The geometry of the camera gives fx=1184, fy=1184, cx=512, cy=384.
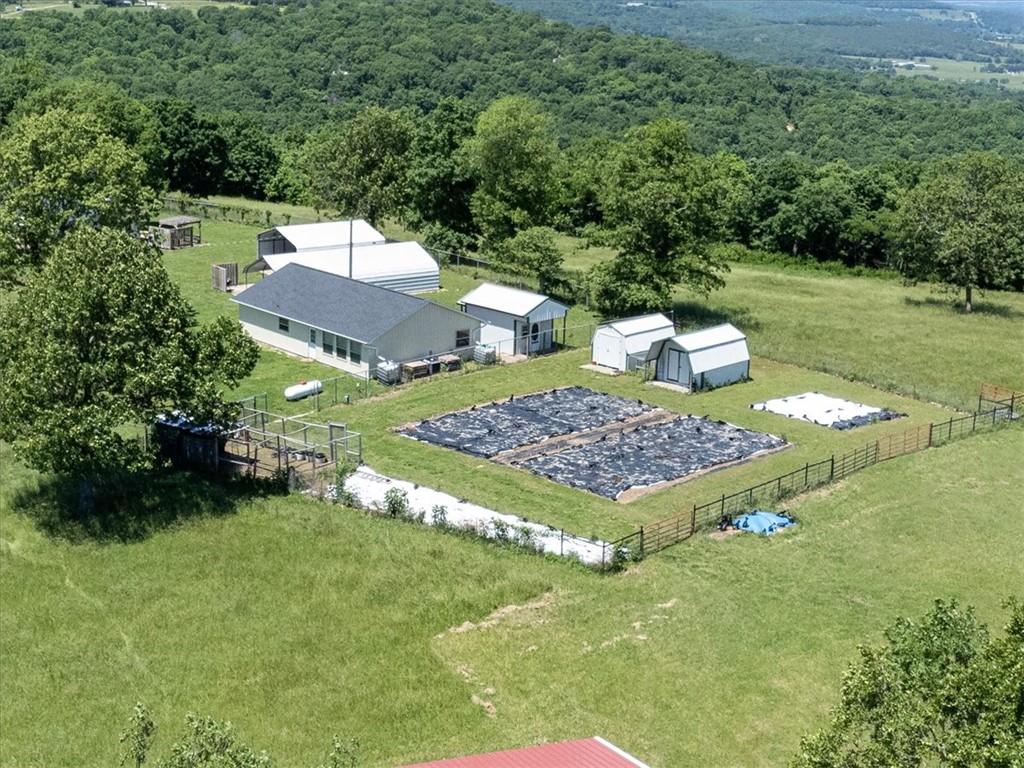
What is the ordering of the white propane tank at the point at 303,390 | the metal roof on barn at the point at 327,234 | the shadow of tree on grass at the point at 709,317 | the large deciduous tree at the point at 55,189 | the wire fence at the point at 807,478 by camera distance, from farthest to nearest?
the metal roof on barn at the point at 327,234
the shadow of tree on grass at the point at 709,317
the large deciduous tree at the point at 55,189
the white propane tank at the point at 303,390
the wire fence at the point at 807,478

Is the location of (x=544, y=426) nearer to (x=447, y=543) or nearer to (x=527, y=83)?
(x=447, y=543)

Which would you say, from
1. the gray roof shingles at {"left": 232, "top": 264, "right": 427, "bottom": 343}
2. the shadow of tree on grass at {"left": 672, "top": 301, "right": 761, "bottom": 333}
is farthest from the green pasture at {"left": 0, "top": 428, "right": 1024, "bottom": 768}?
the shadow of tree on grass at {"left": 672, "top": 301, "right": 761, "bottom": 333}

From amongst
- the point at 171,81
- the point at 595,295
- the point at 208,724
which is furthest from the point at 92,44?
the point at 208,724

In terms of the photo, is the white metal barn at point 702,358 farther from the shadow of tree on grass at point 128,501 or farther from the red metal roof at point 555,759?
the red metal roof at point 555,759

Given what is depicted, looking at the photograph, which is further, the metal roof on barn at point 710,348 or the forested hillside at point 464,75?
the forested hillside at point 464,75

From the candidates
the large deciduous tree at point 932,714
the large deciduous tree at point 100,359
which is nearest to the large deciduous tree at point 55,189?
the large deciduous tree at point 100,359

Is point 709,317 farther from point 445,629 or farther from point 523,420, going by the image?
point 445,629
